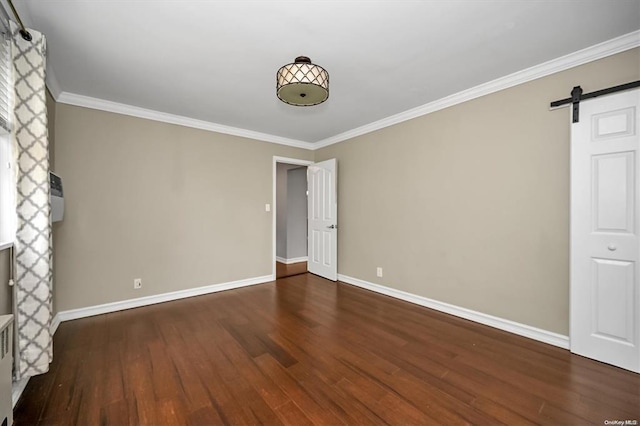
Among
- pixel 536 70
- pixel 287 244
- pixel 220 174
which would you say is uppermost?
pixel 536 70

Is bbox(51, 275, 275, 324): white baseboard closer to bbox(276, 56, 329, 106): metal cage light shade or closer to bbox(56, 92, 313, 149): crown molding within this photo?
bbox(56, 92, 313, 149): crown molding

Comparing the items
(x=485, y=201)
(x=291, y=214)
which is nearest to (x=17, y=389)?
(x=485, y=201)

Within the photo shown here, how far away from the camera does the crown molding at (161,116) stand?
3.09 meters

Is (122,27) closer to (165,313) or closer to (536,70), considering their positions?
(165,313)

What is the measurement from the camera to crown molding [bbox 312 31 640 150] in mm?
2115

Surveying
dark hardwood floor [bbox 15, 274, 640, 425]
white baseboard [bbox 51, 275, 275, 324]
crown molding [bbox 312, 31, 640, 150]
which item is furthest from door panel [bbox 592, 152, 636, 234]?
white baseboard [bbox 51, 275, 275, 324]

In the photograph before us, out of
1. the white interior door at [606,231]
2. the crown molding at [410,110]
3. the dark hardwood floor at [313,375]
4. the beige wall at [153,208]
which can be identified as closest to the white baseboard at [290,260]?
the beige wall at [153,208]

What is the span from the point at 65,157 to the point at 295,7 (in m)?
3.09

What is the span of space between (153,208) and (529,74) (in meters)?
4.51

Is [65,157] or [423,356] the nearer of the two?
[423,356]

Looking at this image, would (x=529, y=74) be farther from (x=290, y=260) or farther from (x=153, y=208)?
(x=290, y=260)

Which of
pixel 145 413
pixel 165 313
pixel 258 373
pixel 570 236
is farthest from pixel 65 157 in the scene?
pixel 570 236

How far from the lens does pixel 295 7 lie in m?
1.75

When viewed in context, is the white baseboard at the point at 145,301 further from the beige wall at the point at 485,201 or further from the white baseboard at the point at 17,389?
the beige wall at the point at 485,201
